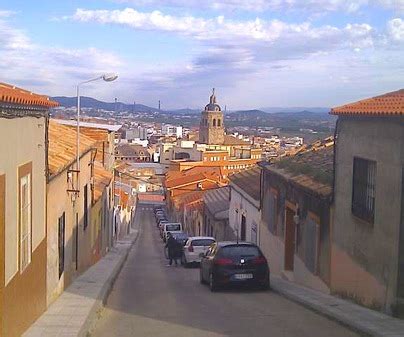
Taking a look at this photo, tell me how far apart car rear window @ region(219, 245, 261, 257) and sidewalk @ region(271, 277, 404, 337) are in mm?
2084

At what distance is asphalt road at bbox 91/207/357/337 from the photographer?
11.4 metres

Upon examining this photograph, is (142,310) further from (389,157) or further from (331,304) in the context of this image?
(389,157)

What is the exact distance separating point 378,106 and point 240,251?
7518mm

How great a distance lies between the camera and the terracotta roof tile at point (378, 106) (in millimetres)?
11464

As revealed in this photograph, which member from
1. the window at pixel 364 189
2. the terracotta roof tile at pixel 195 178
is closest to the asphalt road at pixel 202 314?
the window at pixel 364 189

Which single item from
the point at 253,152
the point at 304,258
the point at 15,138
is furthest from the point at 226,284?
the point at 253,152

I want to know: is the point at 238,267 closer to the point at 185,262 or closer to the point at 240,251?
the point at 240,251

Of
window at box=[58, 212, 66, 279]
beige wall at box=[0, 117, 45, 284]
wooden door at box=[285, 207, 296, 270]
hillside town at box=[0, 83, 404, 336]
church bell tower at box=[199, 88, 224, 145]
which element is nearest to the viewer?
beige wall at box=[0, 117, 45, 284]

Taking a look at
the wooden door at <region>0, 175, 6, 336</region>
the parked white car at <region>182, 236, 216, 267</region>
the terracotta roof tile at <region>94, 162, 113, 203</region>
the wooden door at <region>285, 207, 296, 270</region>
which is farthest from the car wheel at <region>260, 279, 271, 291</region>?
the parked white car at <region>182, 236, 216, 267</region>

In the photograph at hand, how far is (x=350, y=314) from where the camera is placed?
1198cm

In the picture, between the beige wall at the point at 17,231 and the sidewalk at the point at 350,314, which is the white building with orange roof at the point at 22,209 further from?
the sidewalk at the point at 350,314

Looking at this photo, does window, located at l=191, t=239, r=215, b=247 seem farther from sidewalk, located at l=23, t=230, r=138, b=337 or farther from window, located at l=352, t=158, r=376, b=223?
window, located at l=352, t=158, r=376, b=223

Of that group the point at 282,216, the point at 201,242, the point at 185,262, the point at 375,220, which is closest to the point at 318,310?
the point at 375,220

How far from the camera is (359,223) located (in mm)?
13422
